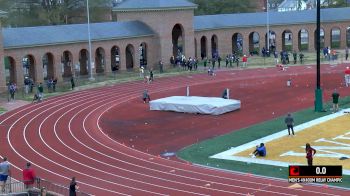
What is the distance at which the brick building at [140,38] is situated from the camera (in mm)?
58188

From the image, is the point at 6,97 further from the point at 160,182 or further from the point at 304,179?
the point at 304,179

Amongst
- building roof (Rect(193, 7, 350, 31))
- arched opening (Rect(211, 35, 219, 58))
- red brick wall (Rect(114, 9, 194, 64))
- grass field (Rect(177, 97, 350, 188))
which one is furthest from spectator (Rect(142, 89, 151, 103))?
building roof (Rect(193, 7, 350, 31))

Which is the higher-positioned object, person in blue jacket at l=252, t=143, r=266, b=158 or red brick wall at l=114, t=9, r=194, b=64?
red brick wall at l=114, t=9, r=194, b=64

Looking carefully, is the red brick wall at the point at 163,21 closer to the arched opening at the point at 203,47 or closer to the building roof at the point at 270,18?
the arched opening at the point at 203,47

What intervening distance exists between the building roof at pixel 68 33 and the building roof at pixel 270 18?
34.5 ft

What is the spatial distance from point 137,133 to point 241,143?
655 centimetres

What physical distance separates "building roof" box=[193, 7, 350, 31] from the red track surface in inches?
697

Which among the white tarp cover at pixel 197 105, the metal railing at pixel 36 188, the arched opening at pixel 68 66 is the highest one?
the arched opening at pixel 68 66

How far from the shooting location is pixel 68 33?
202 ft

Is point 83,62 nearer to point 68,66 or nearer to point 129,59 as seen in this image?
point 68,66

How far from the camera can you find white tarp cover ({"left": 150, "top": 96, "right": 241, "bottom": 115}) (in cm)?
4128

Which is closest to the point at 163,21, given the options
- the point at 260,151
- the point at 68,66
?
the point at 68,66

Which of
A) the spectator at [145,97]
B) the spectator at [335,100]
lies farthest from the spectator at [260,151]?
the spectator at [145,97]
